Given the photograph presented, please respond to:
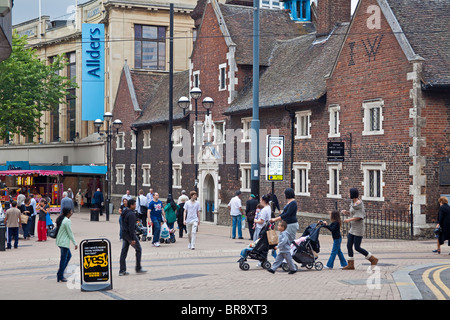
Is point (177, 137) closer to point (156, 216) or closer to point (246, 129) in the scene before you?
point (246, 129)

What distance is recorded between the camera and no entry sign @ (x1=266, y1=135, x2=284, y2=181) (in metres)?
23.5

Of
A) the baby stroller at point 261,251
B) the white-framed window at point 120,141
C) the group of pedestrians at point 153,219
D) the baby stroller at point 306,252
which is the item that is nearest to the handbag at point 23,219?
the group of pedestrians at point 153,219

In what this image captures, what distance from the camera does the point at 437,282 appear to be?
539 inches

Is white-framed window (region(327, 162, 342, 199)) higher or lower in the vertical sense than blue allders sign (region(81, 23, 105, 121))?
lower

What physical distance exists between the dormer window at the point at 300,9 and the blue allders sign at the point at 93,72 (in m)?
18.8

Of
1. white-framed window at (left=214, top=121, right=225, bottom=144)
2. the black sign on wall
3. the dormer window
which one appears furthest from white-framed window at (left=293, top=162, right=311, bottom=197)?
the dormer window

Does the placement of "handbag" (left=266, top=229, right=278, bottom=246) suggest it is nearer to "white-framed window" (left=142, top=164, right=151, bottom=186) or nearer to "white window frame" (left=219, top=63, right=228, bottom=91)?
"white window frame" (left=219, top=63, right=228, bottom=91)

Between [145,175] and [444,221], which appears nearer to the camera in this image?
[444,221]

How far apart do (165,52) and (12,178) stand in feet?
65.4

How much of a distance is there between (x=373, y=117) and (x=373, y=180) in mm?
2522

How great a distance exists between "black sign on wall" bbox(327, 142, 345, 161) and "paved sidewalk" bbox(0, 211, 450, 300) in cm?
642

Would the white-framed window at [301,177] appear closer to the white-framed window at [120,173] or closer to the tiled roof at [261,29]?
the tiled roof at [261,29]

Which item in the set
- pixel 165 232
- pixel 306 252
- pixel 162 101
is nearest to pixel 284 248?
pixel 306 252
